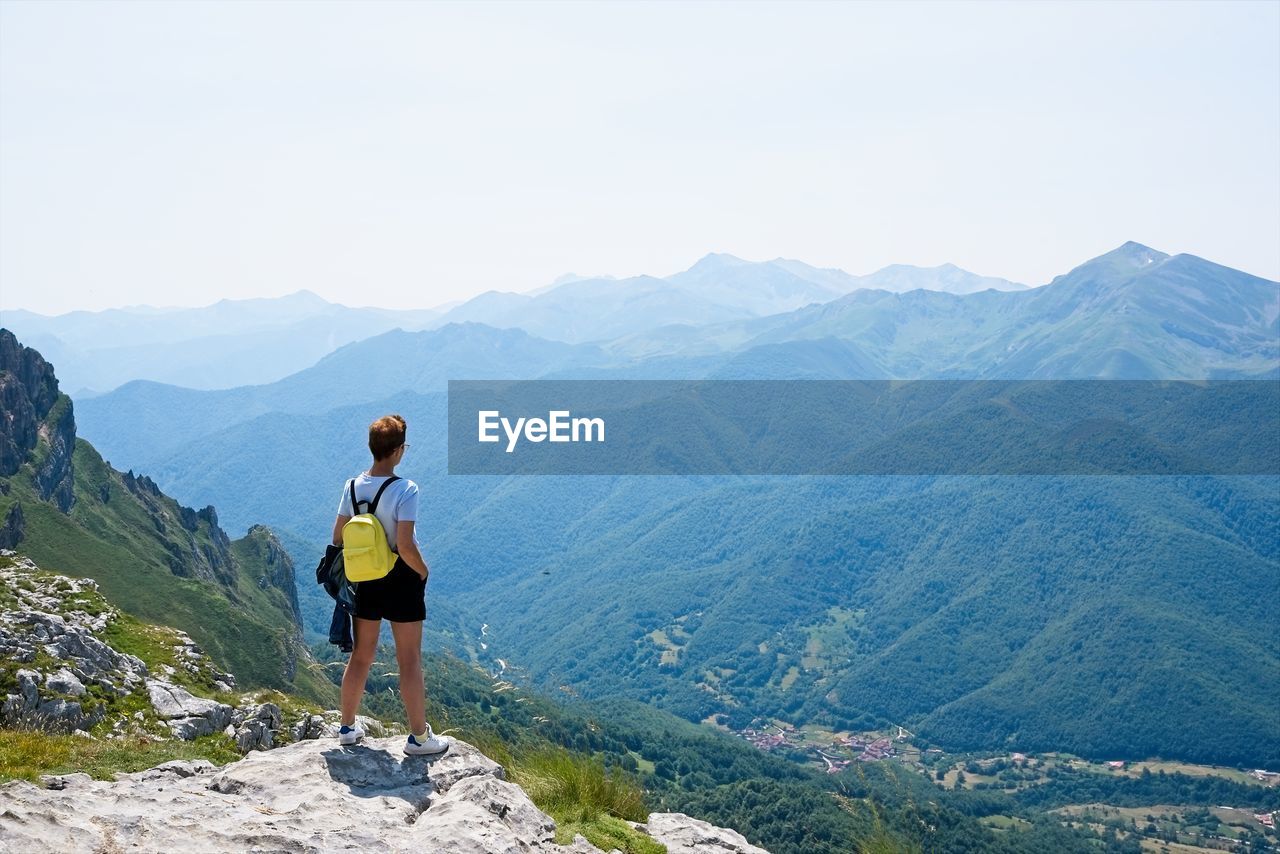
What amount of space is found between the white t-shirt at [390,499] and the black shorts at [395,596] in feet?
1.11

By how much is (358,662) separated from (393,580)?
47.2 inches

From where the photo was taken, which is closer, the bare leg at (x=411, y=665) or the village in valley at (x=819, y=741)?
the bare leg at (x=411, y=665)

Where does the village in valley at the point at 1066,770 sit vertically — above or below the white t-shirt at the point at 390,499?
below

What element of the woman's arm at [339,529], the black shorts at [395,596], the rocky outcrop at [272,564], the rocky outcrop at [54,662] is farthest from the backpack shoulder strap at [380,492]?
the rocky outcrop at [272,564]

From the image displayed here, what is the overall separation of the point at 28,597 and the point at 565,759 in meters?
25.5

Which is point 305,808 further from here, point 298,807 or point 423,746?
point 423,746

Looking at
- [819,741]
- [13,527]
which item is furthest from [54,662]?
[819,741]

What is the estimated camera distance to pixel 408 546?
34.6 feet

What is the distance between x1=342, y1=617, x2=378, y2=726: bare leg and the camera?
1109 cm

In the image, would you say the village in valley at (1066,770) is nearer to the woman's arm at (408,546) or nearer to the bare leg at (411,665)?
the bare leg at (411,665)

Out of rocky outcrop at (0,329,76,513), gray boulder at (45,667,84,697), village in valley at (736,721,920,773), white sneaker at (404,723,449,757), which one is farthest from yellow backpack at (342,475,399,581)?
village in valley at (736,721,920,773)

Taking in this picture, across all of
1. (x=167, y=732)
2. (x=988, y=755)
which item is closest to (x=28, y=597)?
(x=167, y=732)

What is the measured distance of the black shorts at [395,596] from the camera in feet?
35.9

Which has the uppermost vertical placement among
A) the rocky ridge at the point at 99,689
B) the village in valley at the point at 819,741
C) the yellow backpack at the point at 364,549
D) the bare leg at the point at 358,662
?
the yellow backpack at the point at 364,549
